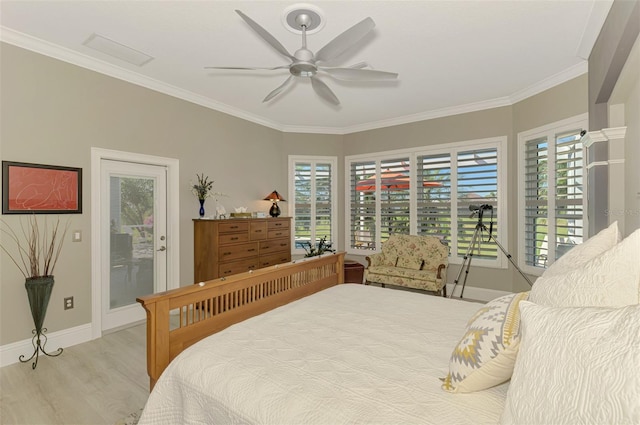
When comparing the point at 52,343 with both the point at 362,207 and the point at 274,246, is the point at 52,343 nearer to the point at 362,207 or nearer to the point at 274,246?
the point at 274,246

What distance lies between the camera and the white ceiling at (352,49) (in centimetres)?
244

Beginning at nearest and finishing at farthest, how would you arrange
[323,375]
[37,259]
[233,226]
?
[323,375] < [37,259] < [233,226]

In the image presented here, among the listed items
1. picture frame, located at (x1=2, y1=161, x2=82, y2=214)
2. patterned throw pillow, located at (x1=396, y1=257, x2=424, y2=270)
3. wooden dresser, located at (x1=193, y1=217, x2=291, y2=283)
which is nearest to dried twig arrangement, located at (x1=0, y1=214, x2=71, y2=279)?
picture frame, located at (x1=2, y1=161, x2=82, y2=214)

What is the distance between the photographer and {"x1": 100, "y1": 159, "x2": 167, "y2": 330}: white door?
136 inches

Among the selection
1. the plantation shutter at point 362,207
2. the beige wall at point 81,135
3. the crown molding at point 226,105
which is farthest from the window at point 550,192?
the beige wall at point 81,135

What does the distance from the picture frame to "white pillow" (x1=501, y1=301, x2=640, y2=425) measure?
12.2 ft

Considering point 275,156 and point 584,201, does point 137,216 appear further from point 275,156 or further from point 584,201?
point 584,201

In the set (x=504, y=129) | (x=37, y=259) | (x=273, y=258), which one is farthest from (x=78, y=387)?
(x=504, y=129)

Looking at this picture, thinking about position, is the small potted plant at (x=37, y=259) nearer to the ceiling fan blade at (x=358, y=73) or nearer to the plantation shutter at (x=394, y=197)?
the ceiling fan blade at (x=358, y=73)

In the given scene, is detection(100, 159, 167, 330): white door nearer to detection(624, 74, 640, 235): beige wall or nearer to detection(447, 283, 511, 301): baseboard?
detection(447, 283, 511, 301): baseboard

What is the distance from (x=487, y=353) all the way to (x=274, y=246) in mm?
3873

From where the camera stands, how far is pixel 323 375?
130 cm

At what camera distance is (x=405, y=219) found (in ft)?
17.3

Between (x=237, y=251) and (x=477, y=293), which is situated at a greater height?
(x=237, y=251)
